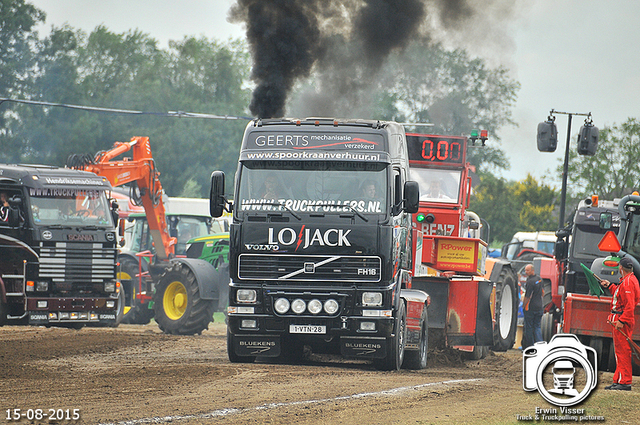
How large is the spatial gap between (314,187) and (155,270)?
10641 millimetres

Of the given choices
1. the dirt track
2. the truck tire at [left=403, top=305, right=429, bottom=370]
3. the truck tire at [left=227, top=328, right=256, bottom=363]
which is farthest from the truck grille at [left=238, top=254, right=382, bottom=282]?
the truck tire at [left=403, top=305, right=429, bottom=370]

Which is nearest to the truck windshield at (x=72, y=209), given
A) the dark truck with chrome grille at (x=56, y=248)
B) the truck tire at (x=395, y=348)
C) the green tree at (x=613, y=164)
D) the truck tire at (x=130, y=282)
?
the dark truck with chrome grille at (x=56, y=248)

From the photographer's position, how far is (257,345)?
1342 centimetres

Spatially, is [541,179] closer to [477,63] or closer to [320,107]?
[477,63]

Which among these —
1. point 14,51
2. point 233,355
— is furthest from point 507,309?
point 14,51

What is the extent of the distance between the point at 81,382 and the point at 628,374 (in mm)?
7251

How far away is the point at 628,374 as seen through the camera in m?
12.5

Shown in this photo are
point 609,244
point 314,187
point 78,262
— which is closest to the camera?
point 314,187

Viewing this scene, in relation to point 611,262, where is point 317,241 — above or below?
above

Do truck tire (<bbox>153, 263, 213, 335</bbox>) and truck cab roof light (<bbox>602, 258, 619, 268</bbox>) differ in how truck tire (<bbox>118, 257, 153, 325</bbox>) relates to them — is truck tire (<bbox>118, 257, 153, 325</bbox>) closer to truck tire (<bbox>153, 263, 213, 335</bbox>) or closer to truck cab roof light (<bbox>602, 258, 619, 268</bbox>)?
truck tire (<bbox>153, 263, 213, 335</bbox>)

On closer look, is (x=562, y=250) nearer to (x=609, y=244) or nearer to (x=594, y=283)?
(x=594, y=283)

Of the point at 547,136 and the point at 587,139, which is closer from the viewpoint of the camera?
the point at 547,136

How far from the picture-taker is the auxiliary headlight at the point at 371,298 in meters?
13.0

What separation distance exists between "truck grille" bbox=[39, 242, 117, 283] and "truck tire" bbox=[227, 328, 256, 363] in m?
6.41
